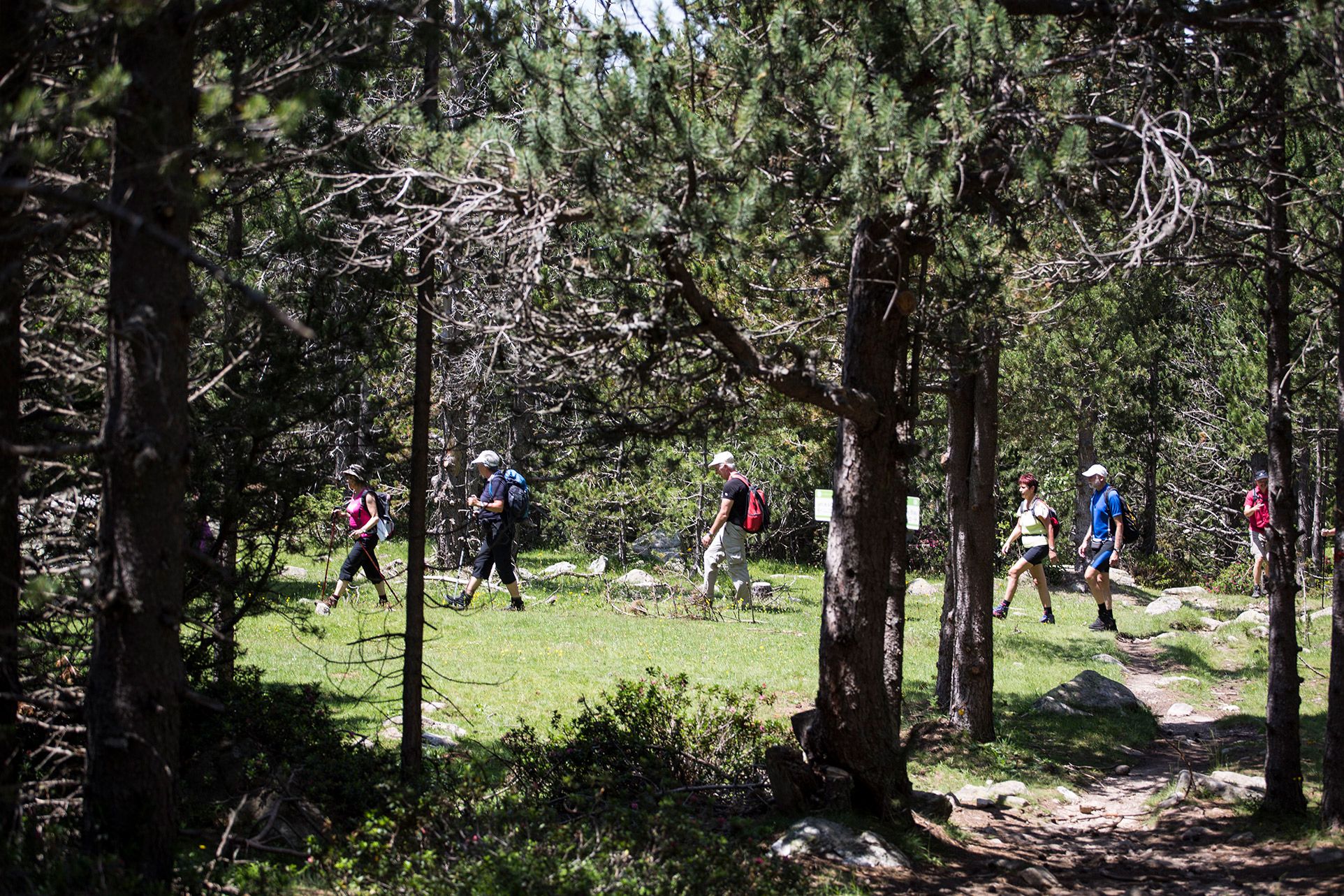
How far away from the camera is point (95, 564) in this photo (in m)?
3.95

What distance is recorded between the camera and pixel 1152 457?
2356 centimetres

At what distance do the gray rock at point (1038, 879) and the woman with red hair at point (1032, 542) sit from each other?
25.0 feet

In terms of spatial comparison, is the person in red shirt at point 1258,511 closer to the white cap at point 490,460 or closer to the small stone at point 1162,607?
the small stone at point 1162,607

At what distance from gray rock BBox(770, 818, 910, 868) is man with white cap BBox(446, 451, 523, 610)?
6.82 m

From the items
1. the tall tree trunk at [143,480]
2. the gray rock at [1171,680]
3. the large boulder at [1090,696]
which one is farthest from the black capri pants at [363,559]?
the gray rock at [1171,680]

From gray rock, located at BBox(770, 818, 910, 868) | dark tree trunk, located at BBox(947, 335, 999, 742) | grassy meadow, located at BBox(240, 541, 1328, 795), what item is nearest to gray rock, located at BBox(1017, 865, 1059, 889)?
gray rock, located at BBox(770, 818, 910, 868)

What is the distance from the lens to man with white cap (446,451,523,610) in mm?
12180

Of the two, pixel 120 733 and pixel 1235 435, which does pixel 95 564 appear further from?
pixel 1235 435

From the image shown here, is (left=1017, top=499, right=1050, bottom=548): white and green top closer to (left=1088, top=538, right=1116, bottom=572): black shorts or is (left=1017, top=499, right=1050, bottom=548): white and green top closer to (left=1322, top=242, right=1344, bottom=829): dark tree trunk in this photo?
(left=1088, top=538, right=1116, bottom=572): black shorts

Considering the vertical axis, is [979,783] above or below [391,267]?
below

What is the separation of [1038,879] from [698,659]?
16.6ft

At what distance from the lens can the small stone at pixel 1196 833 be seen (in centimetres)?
638

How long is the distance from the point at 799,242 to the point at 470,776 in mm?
3325

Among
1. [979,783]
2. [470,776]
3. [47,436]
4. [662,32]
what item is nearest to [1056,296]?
[979,783]
